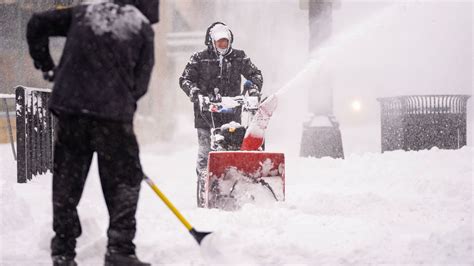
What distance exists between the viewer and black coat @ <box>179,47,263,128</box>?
6680 millimetres

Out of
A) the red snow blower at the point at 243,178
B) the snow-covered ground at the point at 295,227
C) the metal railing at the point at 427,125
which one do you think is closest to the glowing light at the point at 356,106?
the metal railing at the point at 427,125

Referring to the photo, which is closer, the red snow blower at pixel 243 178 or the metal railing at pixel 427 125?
the red snow blower at pixel 243 178

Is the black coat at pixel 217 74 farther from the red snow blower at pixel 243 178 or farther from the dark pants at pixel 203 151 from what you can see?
the red snow blower at pixel 243 178

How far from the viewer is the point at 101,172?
3602mm

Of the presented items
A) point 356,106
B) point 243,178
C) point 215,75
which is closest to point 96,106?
point 243,178

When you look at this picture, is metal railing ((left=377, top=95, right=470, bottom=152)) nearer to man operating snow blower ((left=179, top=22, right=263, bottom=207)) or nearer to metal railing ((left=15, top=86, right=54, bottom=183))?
man operating snow blower ((left=179, top=22, right=263, bottom=207))

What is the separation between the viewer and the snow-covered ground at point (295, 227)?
13.0 feet

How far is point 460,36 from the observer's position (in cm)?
3447

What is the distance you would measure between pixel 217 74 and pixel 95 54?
3.35 metres

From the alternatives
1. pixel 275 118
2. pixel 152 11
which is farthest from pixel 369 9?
pixel 152 11

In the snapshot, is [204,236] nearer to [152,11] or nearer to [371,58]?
[152,11]

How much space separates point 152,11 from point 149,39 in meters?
0.24

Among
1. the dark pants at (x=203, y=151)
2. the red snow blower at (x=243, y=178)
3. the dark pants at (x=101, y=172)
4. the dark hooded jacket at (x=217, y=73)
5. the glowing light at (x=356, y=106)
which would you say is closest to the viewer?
the dark pants at (x=101, y=172)

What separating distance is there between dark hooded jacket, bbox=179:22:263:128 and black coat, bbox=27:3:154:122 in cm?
305
